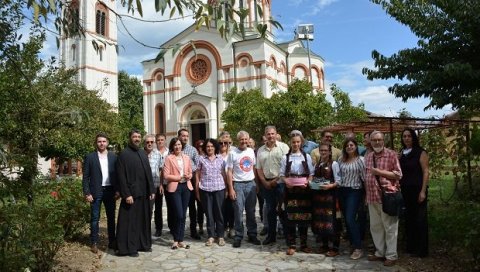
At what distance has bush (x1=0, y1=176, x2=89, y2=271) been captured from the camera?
393 cm

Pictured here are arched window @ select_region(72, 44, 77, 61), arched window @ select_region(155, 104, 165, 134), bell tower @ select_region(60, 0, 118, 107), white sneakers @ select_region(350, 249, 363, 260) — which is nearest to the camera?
white sneakers @ select_region(350, 249, 363, 260)

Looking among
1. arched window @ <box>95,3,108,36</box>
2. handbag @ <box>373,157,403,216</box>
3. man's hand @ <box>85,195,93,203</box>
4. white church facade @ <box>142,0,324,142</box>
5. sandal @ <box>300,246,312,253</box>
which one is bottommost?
sandal @ <box>300,246,312,253</box>

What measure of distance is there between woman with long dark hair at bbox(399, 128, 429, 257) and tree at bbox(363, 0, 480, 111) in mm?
1422

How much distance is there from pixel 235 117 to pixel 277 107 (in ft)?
9.59

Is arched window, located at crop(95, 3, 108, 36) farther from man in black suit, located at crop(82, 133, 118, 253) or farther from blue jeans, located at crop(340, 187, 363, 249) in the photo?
blue jeans, located at crop(340, 187, 363, 249)

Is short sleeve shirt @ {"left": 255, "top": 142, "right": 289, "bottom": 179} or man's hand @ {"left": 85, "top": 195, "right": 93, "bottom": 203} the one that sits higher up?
short sleeve shirt @ {"left": 255, "top": 142, "right": 289, "bottom": 179}

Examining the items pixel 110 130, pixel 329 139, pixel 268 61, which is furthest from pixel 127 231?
pixel 268 61

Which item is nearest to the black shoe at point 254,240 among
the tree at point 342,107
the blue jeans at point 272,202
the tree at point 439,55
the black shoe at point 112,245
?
the blue jeans at point 272,202

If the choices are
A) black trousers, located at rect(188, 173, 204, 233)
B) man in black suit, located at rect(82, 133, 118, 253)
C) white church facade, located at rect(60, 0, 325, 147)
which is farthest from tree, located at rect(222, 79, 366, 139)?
man in black suit, located at rect(82, 133, 118, 253)

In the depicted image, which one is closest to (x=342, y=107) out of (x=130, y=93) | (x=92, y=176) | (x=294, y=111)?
(x=294, y=111)

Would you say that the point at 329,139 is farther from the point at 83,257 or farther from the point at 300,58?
the point at 300,58

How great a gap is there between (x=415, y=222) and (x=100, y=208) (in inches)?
195

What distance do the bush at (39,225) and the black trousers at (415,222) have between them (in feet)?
15.8

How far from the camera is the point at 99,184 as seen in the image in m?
6.55
